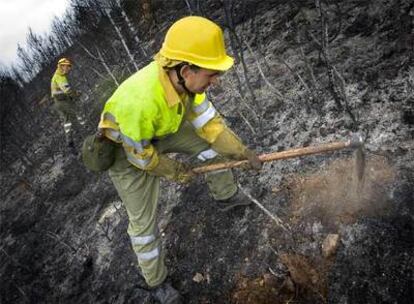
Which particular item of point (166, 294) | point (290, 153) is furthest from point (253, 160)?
point (166, 294)

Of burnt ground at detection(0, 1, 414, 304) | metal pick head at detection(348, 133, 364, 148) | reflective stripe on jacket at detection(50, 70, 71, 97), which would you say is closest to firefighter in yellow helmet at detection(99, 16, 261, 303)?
burnt ground at detection(0, 1, 414, 304)

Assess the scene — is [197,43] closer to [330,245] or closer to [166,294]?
[330,245]

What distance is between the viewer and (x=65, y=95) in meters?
7.41

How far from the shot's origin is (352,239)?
257 centimetres

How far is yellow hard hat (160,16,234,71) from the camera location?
2307 mm

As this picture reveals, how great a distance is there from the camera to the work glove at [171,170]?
272 cm

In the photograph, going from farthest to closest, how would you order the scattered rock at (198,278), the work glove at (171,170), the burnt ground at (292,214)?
1. the scattered rock at (198,278)
2. the work glove at (171,170)
3. the burnt ground at (292,214)

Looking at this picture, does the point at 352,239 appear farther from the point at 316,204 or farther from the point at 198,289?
the point at 198,289

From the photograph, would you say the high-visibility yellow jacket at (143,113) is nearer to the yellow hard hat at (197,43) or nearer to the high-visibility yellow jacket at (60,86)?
the yellow hard hat at (197,43)

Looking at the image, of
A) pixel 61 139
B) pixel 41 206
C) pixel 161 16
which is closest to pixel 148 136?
pixel 41 206

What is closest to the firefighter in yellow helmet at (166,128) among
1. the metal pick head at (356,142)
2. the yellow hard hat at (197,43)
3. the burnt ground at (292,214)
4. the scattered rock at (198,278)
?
the yellow hard hat at (197,43)

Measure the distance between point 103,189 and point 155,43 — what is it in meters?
6.20

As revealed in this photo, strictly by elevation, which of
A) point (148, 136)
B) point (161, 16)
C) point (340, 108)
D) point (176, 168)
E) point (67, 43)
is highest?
point (148, 136)

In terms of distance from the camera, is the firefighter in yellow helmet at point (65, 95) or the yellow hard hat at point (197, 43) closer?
the yellow hard hat at point (197, 43)
